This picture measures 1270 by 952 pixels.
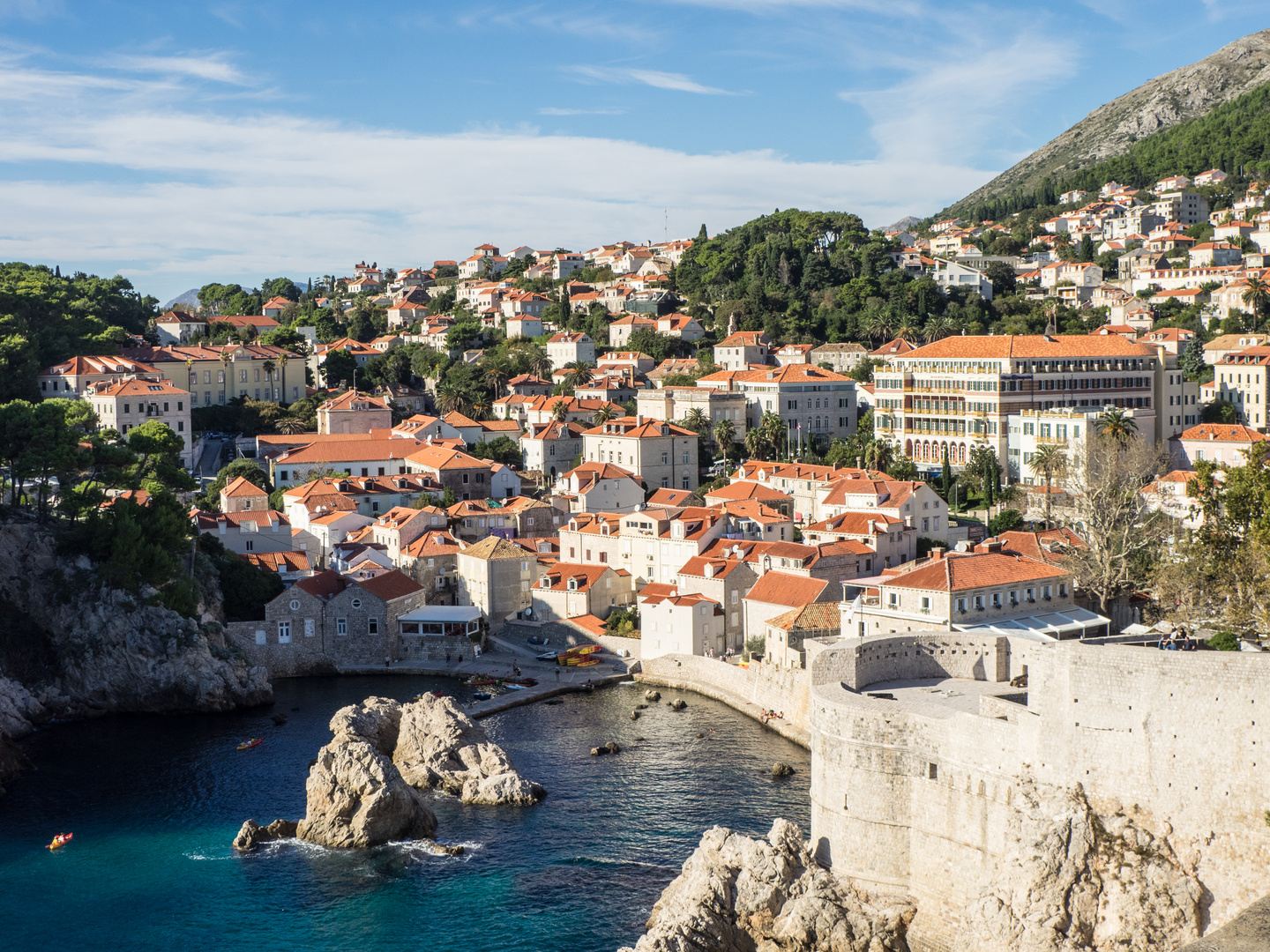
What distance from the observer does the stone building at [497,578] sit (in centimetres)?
5294

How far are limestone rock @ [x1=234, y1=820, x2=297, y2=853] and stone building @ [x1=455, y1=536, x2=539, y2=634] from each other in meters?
21.1

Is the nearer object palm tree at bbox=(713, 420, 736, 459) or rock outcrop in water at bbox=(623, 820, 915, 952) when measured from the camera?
rock outcrop in water at bbox=(623, 820, 915, 952)

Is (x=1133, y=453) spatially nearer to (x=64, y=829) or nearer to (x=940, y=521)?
(x=940, y=521)

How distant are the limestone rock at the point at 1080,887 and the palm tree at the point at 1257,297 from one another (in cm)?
7769

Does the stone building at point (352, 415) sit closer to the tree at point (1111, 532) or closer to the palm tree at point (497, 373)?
the palm tree at point (497, 373)

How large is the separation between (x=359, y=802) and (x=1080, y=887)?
1723 cm

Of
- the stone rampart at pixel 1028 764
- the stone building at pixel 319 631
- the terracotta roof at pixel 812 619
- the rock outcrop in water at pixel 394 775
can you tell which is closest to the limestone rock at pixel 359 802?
the rock outcrop in water at pixel 394 775

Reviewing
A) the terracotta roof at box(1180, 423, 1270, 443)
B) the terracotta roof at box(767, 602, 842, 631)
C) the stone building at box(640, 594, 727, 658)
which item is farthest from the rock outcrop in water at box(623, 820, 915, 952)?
the terracotta roof at box(1180, 423, 1270, 443)

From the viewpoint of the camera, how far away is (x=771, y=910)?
24656 millimetres

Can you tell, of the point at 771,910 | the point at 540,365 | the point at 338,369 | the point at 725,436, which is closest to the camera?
the point at 771,910

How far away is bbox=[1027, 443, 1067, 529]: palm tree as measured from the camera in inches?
2175

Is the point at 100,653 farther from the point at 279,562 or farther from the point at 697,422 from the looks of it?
the point at 697,422

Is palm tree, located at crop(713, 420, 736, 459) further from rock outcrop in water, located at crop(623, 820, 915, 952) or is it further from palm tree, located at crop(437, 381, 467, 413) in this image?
rock outcrop in water, located at crop(623, 820, 915, 952)

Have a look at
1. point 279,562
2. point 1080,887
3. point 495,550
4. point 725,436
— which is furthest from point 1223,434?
point 1080,887
